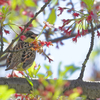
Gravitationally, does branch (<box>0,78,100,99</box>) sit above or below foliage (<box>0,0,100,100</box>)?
below

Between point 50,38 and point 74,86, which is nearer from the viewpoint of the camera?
point 74,86

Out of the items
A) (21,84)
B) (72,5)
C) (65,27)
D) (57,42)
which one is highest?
(72,5)

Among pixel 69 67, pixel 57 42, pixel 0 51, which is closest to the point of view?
pixel 69 67

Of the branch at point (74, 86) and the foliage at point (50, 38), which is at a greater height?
the foliage at point (50, 38)

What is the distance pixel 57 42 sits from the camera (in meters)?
3.70

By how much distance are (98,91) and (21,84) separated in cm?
100

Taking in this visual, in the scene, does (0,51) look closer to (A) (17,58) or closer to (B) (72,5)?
(A) (17,58)

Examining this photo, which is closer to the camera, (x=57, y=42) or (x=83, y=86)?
(x=83, y=86)

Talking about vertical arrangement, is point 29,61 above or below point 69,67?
below

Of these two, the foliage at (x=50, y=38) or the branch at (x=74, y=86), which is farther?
the branch at (x=74, y=86)

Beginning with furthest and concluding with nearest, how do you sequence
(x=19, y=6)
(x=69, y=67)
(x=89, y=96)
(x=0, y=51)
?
1. (x=19, y=6)
2. (x=89, y=96)
3. (x=0, y=51)
4. (x=69, y=67)

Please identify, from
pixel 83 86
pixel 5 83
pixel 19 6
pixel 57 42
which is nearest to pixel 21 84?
pixel 5 83

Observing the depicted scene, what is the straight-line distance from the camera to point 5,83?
2.73m

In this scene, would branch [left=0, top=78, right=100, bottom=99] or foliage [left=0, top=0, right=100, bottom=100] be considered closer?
foliage [left=0, top=0, right=100, bottom=100]
